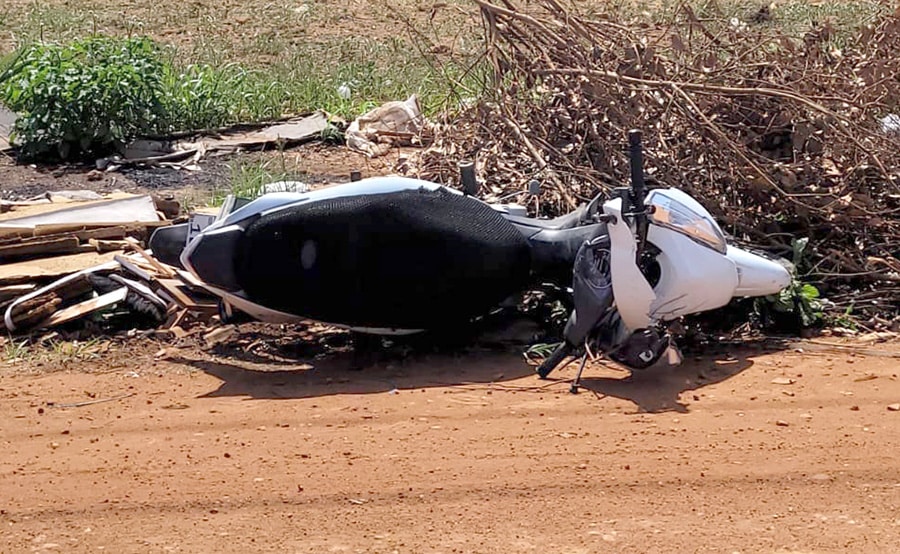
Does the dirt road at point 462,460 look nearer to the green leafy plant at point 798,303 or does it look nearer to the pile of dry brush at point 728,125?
the green leafy plant at point 798,303

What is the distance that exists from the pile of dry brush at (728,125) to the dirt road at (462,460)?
1.10 m

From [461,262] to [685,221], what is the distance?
97 centimetres

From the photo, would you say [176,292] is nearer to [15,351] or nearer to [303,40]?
[15,351]

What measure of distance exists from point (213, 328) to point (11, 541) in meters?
2.55

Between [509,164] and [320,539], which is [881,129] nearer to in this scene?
[509,164]

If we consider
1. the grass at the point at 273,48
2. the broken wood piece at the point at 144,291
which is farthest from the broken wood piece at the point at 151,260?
the grass at the point at 273,48

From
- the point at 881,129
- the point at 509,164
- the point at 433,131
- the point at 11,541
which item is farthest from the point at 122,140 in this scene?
the point at 11,541

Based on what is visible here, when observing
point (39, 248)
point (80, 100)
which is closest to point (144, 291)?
point (39, 248)

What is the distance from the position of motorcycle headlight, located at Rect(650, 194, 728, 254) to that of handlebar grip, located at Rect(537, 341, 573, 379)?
634mm

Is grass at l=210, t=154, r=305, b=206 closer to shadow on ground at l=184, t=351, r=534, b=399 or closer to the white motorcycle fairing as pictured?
shadow on ground at l=184, t=351, r=534, b=399

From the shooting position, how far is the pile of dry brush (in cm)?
660

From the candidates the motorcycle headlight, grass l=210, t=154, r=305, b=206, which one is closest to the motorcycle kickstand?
the motorcycle headlight

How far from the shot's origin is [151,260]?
6.81 meters

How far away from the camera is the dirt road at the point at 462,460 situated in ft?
13.0
